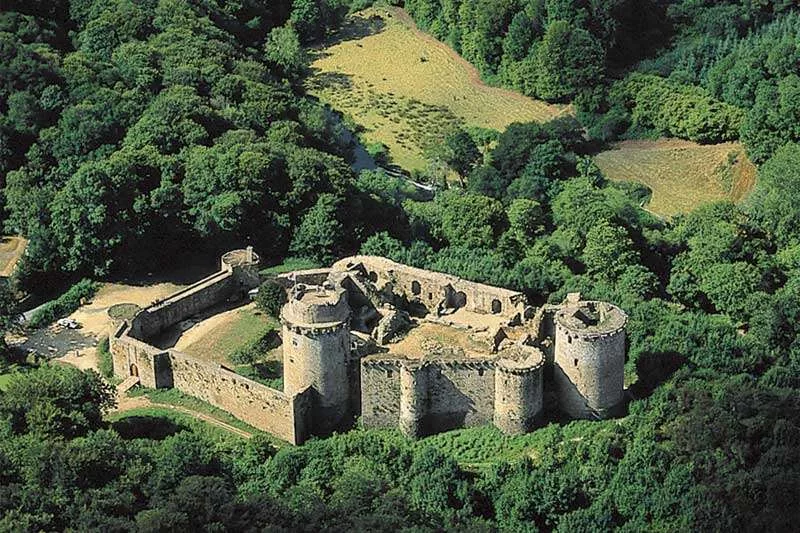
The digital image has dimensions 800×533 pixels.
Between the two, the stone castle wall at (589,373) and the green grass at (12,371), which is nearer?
the stone castle wall at (589,373)

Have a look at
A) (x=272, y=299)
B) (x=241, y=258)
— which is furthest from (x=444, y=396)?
(x=241, y=258)

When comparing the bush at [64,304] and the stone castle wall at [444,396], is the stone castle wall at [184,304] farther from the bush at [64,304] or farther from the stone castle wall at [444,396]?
the stone castle wall at [444,396]

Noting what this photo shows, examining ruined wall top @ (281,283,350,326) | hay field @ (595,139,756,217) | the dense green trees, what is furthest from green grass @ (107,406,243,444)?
hay field @ (595,139,756,217)

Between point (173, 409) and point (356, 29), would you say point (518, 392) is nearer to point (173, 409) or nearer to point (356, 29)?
point (173, 409)

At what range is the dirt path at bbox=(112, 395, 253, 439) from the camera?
5591cm

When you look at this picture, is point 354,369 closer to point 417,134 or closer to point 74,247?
point 74,247

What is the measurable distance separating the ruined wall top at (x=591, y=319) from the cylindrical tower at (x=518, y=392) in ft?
5.64

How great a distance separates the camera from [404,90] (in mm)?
102312

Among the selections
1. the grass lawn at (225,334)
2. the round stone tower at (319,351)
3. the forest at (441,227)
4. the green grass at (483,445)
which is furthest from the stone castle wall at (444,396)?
the grass lawn at (225,334)

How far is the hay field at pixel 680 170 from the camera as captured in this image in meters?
85.1

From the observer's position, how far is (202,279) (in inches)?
2694

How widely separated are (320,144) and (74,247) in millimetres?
21220

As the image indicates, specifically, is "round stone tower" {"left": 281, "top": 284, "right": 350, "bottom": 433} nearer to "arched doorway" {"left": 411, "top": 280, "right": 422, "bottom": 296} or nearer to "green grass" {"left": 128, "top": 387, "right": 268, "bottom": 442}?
"green grass" {"left": 128, "top": 387, "right": 268, "bottom": 442}

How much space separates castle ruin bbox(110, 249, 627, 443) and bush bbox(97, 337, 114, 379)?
92 cm
